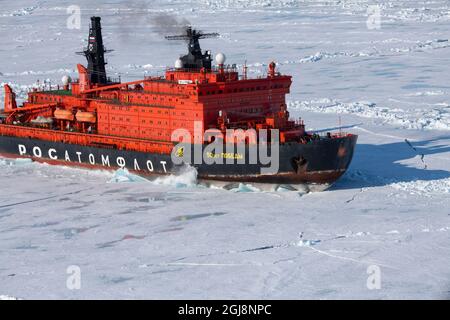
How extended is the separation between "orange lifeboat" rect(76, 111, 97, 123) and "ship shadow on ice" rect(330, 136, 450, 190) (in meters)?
9.36

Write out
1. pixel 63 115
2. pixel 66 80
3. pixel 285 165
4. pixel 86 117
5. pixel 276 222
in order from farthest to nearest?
pixel 66 80 → pixel 63 115 → pixel 86 117 → pixel 285 165 → pixel 276 222

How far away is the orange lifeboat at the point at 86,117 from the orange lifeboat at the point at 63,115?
721mm

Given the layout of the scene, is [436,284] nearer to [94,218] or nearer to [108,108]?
[94,218]

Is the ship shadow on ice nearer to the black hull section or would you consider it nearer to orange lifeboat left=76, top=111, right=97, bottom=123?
the black hull section

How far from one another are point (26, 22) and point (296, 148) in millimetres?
57830

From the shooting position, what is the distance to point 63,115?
115 ft

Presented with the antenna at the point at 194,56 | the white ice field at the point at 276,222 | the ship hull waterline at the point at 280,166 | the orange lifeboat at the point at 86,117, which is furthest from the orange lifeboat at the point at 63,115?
the antenna at the point at 194,56

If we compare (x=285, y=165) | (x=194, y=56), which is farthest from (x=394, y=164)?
(x=194, y=56)

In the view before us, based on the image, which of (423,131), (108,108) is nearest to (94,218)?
(108,108)

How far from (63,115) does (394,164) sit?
40.6ft

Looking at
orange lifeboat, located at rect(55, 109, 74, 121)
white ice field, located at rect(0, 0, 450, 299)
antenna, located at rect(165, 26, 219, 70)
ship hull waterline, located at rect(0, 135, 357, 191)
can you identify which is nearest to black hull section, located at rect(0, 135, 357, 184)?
ship hull waterline, located at rect(0, 135, 357, 191)

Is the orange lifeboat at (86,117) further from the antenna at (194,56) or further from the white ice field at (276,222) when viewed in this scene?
the antenna at (194,56)

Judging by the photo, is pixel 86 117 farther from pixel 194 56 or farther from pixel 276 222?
pixel 276 222

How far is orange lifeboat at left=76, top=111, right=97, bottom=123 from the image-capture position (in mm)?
33656
